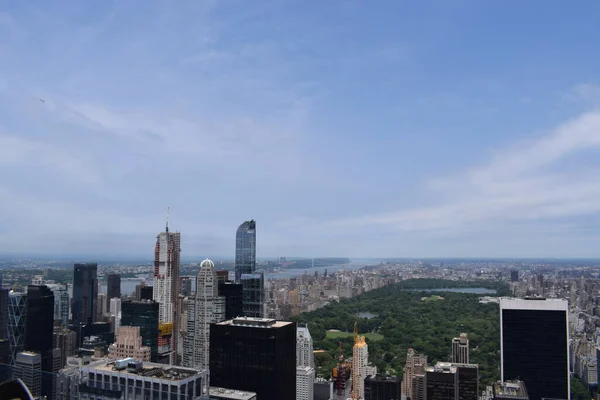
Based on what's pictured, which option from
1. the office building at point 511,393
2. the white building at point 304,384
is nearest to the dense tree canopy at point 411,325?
the white building at point 304,384

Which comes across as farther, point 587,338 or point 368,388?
point 587,338

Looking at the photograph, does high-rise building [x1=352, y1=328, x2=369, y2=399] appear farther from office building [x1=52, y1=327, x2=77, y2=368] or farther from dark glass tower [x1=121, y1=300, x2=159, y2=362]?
office building [x1=52, y1=327, x2=77, y2=368]

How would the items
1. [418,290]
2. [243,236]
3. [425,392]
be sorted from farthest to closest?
[418,290], [243,236], [425,392]

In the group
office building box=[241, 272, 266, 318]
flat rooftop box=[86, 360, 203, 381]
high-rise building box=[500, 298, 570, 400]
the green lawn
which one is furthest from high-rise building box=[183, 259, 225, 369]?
high-rise building box=[500, 298, 570, 400]

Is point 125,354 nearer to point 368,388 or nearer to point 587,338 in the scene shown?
point 368,388

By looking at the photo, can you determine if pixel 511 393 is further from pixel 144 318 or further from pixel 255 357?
pixel 144 318

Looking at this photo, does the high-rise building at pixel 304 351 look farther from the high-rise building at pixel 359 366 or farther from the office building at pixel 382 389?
the office building at pixel 382 389

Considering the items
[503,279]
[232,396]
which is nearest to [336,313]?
[503,279]
